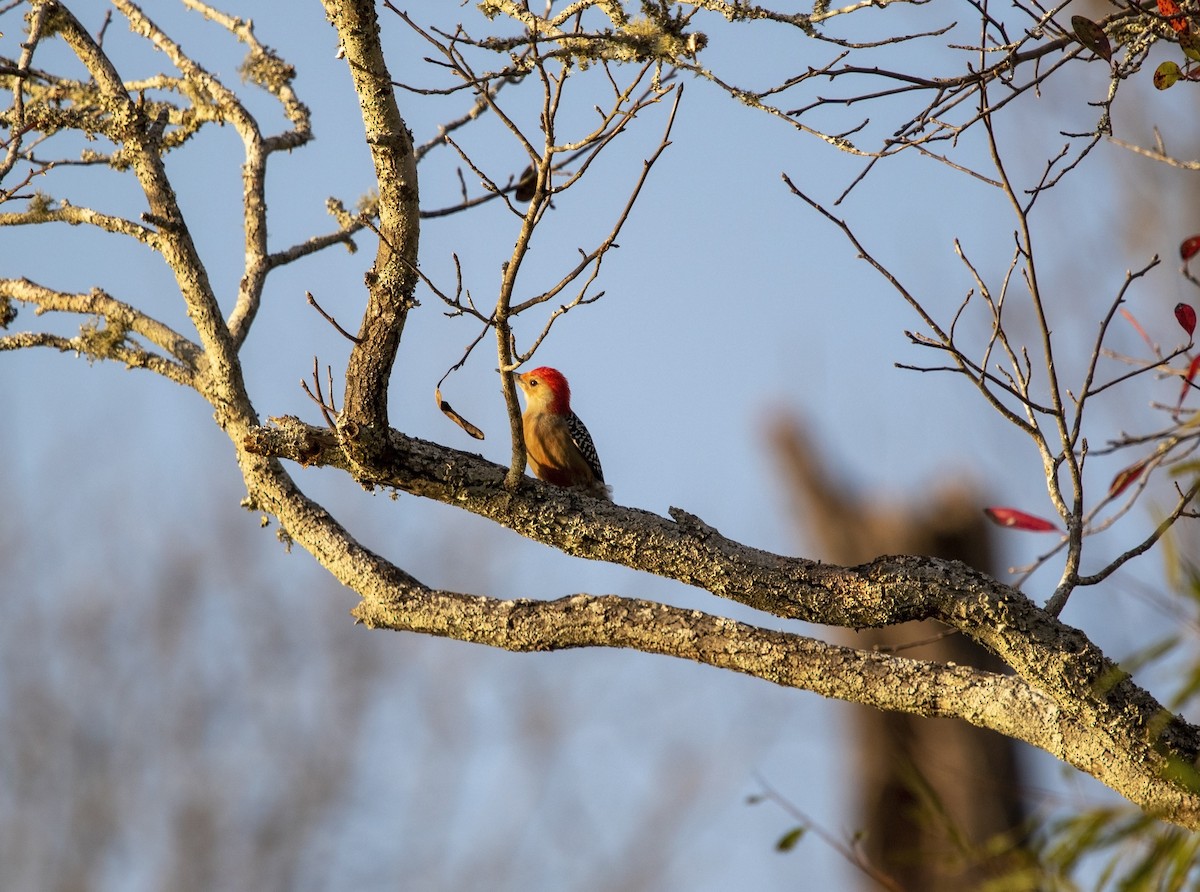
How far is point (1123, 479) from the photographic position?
3.14 meters

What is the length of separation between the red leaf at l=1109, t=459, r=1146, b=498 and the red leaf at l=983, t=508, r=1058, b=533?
25cm

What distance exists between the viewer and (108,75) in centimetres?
407

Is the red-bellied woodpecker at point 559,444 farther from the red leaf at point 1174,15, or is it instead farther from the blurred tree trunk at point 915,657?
the red leaf at point 1174,15

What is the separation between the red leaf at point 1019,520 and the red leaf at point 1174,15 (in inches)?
52.3

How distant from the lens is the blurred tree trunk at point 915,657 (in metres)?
9.46

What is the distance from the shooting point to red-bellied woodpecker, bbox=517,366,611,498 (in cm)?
677

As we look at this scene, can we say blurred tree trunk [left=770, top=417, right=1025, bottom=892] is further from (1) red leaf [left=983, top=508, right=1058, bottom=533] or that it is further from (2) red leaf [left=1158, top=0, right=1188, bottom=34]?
(2) red leaf [left=1158, top=0, right=1188, bottom=34]

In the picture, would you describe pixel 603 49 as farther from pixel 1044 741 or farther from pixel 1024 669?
pixel 1044 741

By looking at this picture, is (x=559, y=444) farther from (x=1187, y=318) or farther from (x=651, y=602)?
(x=1187, y=318)

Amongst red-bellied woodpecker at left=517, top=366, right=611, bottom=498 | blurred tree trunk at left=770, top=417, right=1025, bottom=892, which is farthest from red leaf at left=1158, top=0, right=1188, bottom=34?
blurred tree trunk at left=770, top=417, right=1025, bottom=892

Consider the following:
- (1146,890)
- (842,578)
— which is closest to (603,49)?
(842,578)

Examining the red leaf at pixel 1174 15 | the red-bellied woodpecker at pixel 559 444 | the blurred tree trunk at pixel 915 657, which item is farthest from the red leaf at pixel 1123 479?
the blurred tree trunk at pixel 915 657

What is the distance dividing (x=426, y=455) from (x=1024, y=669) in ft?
5.34

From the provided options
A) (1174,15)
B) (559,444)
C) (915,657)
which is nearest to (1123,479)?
(1174,15)
